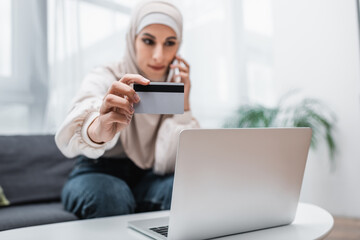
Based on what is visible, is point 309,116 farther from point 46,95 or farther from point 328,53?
point 46,95

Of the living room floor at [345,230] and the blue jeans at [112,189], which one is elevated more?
the blue jeans at [112,189]

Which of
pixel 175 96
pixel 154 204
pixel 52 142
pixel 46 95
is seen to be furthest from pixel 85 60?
pixel 175 96

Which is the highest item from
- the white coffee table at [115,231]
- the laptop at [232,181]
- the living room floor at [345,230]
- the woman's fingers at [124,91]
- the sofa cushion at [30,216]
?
the woman's fingers at [124,91]

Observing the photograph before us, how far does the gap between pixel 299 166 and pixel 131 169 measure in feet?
2.45

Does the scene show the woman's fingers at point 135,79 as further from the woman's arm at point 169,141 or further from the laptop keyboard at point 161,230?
the woman's arm at point 169,141

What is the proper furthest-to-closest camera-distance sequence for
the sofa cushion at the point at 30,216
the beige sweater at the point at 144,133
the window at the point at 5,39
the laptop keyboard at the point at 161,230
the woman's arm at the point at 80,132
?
the window at the point at 5,39
the beige sweater at the point at 144,133
the sofa cushion at the point at 30,216
the woman's arm at the point at 80,132
the laptop keyboard at the point at 161,230

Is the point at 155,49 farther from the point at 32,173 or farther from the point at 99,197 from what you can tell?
the point at 32,173

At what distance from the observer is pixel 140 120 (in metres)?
1.33

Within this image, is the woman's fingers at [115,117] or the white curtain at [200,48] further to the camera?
the white curtain at [200,48]

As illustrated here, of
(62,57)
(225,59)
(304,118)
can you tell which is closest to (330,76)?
(304,118)

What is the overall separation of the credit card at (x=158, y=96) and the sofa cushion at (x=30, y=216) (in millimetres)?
610

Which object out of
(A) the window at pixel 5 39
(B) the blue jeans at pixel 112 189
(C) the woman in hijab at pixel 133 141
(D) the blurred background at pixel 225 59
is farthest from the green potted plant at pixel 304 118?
(A) the window at pixel 5 39

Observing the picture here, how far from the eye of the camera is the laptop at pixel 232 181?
60 centimetres

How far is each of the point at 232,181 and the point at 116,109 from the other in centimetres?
35
